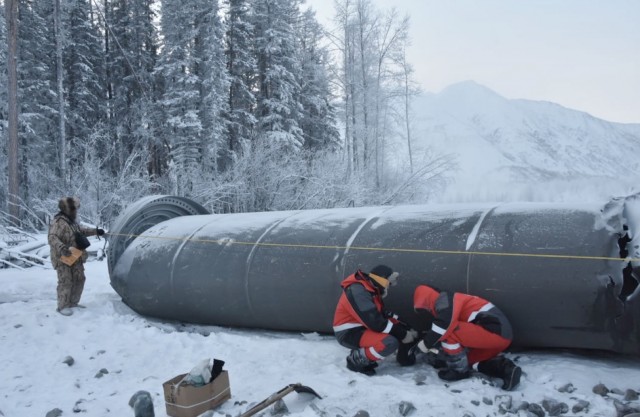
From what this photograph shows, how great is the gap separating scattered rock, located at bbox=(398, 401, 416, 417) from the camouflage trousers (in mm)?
5545

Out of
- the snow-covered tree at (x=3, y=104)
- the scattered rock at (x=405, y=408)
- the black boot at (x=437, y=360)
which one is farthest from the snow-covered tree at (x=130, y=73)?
the scattered rock at (x=405, y=408)

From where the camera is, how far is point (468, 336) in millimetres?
4473

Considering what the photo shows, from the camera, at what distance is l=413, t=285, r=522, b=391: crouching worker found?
176 inches

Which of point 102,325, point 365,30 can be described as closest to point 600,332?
point 102,325

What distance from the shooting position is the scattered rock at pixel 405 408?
12.7ft

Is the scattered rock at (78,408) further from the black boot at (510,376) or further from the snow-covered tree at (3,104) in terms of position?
the snow-covered tree at (3,104)

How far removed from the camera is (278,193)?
17.9 meters

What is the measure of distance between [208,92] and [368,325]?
21.4 m

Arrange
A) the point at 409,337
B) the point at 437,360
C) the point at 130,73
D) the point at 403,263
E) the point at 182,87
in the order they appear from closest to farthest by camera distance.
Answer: the point at 437,360
the point at 409,337
the point at 403,263
the point at 182,87
the point at 130,73

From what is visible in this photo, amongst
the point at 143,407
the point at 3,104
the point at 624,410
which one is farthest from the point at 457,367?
the point at 3,104

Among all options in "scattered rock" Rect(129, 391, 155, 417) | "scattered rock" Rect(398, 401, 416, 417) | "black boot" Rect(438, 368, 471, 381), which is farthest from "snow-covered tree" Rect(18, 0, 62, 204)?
"scattered rock" Rect(398, 401, 416, 417)

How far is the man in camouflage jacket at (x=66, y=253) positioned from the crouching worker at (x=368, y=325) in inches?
178

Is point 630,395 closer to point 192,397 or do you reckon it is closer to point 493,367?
point 493,367

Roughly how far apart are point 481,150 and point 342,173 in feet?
221
